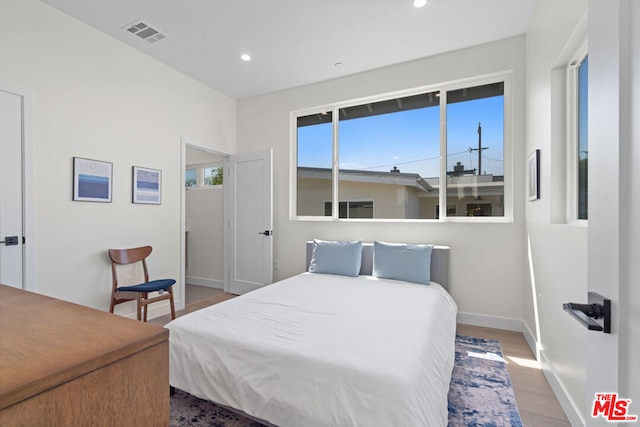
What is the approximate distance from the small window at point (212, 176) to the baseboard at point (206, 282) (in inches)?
69.3

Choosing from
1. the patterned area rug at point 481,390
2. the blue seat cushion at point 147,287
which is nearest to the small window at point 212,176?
the blue seat cushion at point 147,287

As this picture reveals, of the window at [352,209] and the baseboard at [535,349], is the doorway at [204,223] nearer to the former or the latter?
the window at [352,209]

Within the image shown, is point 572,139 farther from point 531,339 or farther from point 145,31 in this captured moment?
point 145,31

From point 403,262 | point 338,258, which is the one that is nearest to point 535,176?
point 403,262

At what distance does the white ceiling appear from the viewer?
261 cm

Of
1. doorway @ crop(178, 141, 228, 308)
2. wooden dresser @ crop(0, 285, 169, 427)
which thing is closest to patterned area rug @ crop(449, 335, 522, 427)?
wooden dresser @ crop(0, 285, 169, 427)

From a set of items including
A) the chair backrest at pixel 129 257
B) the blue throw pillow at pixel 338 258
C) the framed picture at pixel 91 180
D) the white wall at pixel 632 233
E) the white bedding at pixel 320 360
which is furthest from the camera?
the blue throw pillow at pixel 338 258

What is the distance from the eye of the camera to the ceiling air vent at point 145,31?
9.42 ft

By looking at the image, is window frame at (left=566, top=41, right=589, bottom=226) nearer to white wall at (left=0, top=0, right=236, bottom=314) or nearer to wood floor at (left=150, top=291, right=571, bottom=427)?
wood floor at (left=150, top=291, right=571, bottom=427)

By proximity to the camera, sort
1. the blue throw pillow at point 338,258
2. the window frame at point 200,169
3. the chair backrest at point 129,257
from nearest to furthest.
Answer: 1. the chair backrest at point 129,257
2. the blue throw pillow at point 338,258
3. the window frame at point 200,169

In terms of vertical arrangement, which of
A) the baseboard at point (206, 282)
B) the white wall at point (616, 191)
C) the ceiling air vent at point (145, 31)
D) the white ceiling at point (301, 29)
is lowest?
the baseboard at point (206, 282)

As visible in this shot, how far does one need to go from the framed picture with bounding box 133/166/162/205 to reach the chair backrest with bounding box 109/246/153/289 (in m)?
0.56

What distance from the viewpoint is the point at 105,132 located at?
303cm

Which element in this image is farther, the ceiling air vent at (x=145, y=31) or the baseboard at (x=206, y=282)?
the baseboard at (x=206, y=282)
